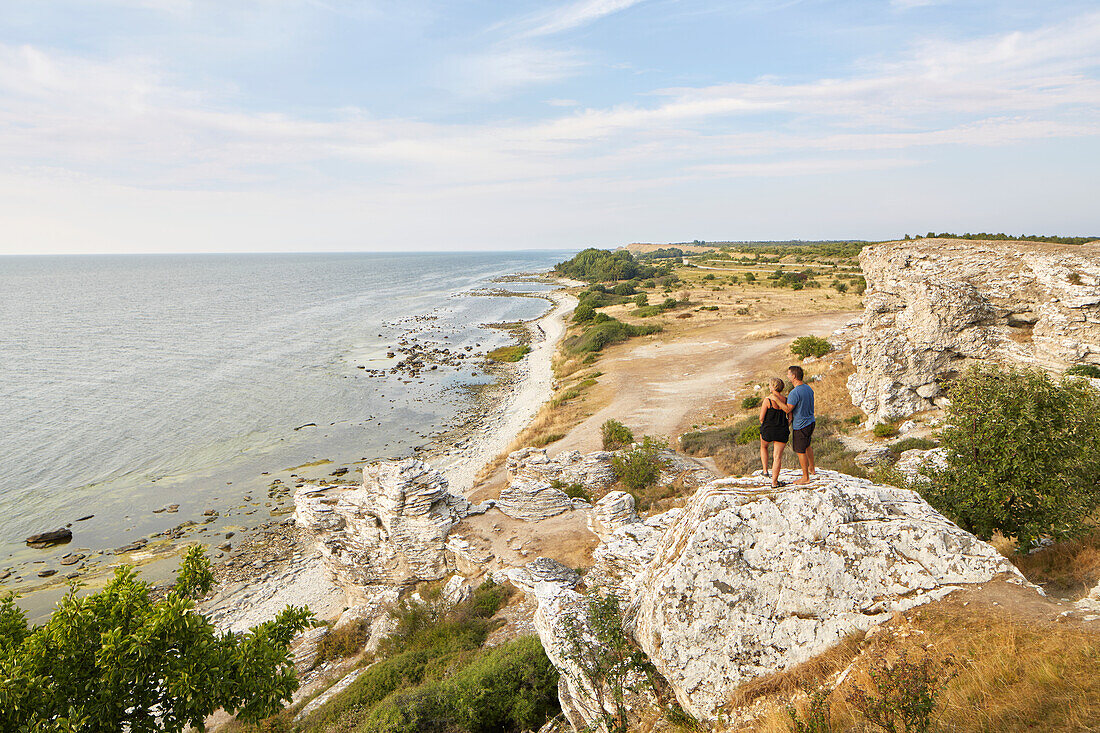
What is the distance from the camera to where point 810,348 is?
43219mm

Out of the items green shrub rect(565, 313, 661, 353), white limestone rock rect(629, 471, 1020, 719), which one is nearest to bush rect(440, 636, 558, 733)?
white limestone rock rect(629, 471, 1020, 719)

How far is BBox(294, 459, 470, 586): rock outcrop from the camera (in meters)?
22.2

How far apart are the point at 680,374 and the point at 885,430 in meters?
23.6

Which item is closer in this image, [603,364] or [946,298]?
[946,298]

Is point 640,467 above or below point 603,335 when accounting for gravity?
below

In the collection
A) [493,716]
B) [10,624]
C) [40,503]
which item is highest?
[10,624]

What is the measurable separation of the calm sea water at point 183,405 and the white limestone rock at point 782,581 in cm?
3392

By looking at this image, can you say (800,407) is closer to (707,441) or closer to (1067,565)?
(1067,565)

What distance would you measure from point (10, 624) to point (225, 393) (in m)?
52.3

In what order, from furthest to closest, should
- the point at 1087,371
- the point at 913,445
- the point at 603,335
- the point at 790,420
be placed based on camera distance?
the point at 603,335 < the point at 913,445 < the point at 1087,371 < the point at 790,420

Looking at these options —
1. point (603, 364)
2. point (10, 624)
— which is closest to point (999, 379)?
point (10, 624)

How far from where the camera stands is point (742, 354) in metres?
51.2

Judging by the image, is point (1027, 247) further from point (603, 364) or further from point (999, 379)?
point (603, 364)

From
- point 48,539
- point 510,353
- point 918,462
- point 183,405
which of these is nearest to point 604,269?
point 510,353
